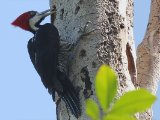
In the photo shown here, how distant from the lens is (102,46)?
7.38ft

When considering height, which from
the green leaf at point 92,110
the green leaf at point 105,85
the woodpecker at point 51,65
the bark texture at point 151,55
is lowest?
→ the bark texture at point 151,55

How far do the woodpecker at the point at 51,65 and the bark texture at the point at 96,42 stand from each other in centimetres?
5

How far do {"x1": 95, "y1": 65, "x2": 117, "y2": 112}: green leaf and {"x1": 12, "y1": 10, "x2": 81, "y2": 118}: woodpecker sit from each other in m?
1.65

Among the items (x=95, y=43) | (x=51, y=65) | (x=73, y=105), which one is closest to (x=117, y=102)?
(x=73, y=105)

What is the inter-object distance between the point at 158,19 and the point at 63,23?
1493mm

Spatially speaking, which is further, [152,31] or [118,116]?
[152,31]

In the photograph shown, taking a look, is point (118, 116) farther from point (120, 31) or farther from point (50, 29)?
point (50, 29)

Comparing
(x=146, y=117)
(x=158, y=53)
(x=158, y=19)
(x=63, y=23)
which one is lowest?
(x=146, y=117)

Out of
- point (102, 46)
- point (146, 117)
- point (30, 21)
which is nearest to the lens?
point (102, 46)

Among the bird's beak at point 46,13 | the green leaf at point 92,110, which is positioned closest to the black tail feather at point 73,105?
the bird's beak at point 46,13

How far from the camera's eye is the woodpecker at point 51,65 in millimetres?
2139

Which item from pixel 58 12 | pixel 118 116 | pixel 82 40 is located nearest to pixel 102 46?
→ pixel 82 40

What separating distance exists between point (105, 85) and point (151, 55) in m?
3.22

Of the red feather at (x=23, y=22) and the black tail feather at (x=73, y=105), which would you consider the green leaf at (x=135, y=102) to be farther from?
the red feather at (x=23, y=22)
